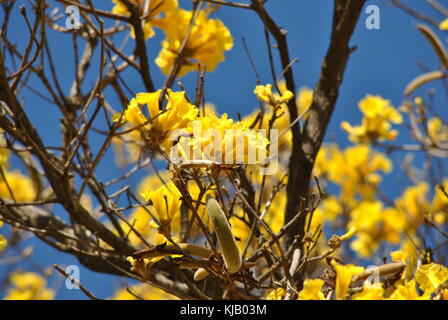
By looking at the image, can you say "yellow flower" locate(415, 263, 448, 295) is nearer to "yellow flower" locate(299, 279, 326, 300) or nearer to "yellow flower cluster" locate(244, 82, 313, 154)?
"yellow flower" locate(299, 279, 326, 300)

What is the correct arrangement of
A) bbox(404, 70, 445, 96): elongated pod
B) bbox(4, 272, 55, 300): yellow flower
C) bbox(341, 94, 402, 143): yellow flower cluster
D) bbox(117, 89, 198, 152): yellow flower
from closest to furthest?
1. bbox(117, 89, 198, 152): yellow flower
2. bbox(404, 70, 445, 96): elongated pod
3. bbox(341, 94, 402, 143): yellow flower cluster
4. bbox(4, 272, 55, 300): yellow flower

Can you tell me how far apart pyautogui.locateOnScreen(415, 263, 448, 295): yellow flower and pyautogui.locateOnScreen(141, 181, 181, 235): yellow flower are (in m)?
0.66

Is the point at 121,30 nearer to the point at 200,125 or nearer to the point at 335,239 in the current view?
the point at 200,125

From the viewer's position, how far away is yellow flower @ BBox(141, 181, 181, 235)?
5.15 ft

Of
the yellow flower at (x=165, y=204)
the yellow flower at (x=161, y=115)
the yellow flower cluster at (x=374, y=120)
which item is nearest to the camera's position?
the yellow flower at (x=165, y=204)

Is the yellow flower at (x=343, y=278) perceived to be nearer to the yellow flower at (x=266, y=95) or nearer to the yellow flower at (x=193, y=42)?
the yellow flower at (x=266, y=95)

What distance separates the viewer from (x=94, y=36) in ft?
9.84

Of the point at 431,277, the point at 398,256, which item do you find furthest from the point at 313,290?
the point at 398,256

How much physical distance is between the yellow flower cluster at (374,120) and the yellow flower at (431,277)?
2.85m

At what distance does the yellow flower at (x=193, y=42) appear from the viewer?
280 centimetres

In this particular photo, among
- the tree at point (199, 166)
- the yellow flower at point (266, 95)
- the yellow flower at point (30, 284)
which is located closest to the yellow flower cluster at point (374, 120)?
the tree at point (199, 166)

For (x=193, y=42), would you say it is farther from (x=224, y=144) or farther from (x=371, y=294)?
(x=371, y=294)

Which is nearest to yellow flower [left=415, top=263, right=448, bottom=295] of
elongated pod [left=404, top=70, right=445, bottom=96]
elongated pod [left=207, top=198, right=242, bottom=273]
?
elongated pod [left=207, top=198, right=242, bottom=273]
